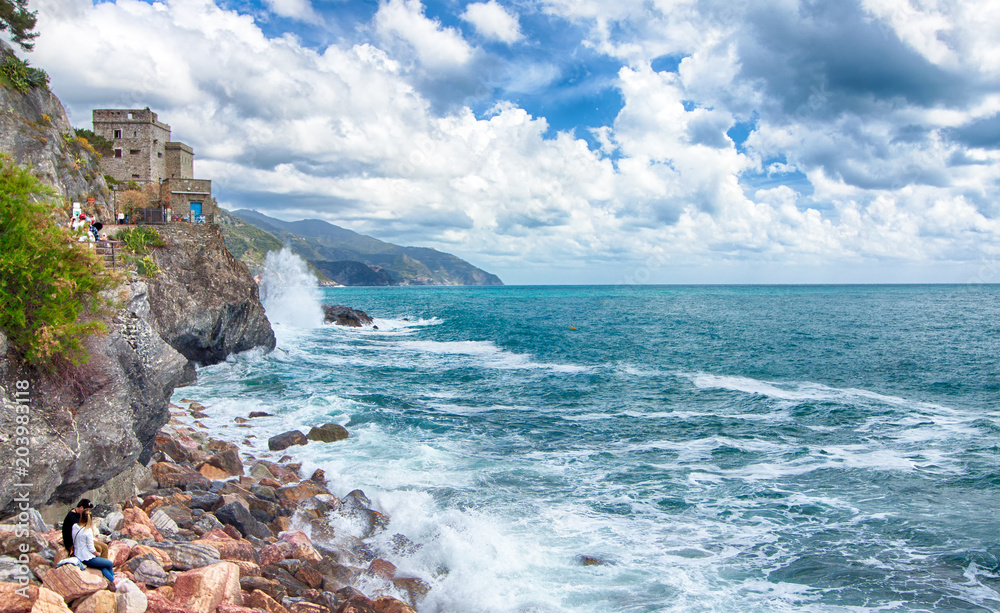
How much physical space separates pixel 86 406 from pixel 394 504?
7.60 metres

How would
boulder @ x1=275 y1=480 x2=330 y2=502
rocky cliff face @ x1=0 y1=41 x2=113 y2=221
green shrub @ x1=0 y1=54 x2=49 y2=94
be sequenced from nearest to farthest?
boulder @ x1=275 y1=480 x2=330 y2=502 < rocky cliff face @ x1=0 y1=41 x2=113 y2=221 < green shrub @ x1=0 y1=54 x2=49 y2=94

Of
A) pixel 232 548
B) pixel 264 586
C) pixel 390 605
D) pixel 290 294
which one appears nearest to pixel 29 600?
pixel 264 586

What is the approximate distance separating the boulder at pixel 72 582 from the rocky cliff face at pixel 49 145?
2170 cm

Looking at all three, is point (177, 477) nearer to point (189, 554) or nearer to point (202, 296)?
point (189, 554)

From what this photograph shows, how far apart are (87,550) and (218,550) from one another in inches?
105

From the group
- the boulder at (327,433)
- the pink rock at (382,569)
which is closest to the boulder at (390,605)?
the pink rock at (382,569)

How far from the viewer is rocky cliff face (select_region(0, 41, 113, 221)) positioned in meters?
26.8

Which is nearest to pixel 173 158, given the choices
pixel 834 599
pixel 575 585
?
pixel 575 585

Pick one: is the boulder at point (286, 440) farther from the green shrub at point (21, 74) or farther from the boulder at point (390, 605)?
the green shrub at point (21, 74)

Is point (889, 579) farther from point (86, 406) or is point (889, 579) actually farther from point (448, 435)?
point (86, 406)

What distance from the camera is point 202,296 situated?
33969 millimetres

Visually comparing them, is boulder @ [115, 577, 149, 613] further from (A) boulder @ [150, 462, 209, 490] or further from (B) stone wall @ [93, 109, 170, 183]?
(B) stone wall @ [93, 109, 170, 183]

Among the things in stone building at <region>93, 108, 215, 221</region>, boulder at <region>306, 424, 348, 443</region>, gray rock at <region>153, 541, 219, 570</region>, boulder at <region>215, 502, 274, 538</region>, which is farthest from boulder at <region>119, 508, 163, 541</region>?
stone building at <region>93, 108, 215, 221</region>

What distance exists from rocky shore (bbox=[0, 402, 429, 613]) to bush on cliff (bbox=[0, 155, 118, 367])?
306cm
